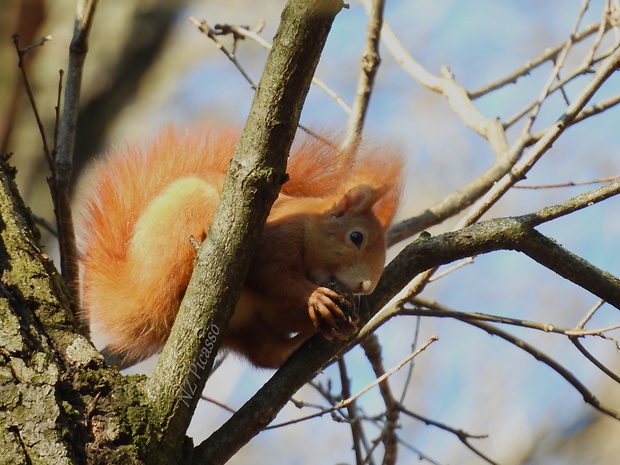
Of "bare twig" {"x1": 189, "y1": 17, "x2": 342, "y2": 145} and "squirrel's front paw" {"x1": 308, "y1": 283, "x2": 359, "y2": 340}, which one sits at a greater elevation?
"bare twig" {"x1": 189, "y1": 17, "x2": 342, "y2": 145}

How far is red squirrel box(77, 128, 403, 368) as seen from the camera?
205cm

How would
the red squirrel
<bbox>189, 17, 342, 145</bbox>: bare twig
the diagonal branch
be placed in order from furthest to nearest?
1. <bbox>189, 17, 342, 145</bbox>: bare twig
2. the red squirrel
3. the diagonal branch

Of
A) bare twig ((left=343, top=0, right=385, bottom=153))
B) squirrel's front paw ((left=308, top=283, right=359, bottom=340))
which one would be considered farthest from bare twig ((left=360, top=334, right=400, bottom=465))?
bare twig ((left=343, top=0, right=385, bottom=153))

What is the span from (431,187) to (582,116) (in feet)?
18.3

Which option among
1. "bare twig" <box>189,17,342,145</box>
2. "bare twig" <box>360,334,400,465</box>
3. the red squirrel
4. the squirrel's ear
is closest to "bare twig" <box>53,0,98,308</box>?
the red squirrel

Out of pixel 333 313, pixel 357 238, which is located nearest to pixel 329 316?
pixel 333 313

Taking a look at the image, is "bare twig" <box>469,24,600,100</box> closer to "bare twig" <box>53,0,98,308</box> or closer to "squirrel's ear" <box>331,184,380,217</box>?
"squirrel's ear" <box>331,184,380,217</box>

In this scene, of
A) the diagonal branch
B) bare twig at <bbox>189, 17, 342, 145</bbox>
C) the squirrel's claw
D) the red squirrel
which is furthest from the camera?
bare twig at <bbox>189, 17, 342, 145</bbox>

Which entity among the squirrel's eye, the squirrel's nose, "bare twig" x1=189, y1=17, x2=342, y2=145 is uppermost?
"bare twig" x1=189, y1=17, x2=342, y2=145

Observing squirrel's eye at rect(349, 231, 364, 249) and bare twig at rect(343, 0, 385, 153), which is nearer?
squirrel's eye at rect(349, 231, 364, 249)

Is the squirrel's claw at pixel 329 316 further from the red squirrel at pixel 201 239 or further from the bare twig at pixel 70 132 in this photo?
the bare twig at pixel 70 132

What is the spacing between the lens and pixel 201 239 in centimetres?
200

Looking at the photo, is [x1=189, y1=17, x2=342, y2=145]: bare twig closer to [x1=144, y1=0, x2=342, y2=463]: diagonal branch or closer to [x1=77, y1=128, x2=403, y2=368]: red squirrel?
[x1=77, y1=128, x2=403, y2=368]: red squirrel

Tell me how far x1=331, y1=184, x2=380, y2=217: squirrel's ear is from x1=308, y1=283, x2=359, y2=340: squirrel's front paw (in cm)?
46
